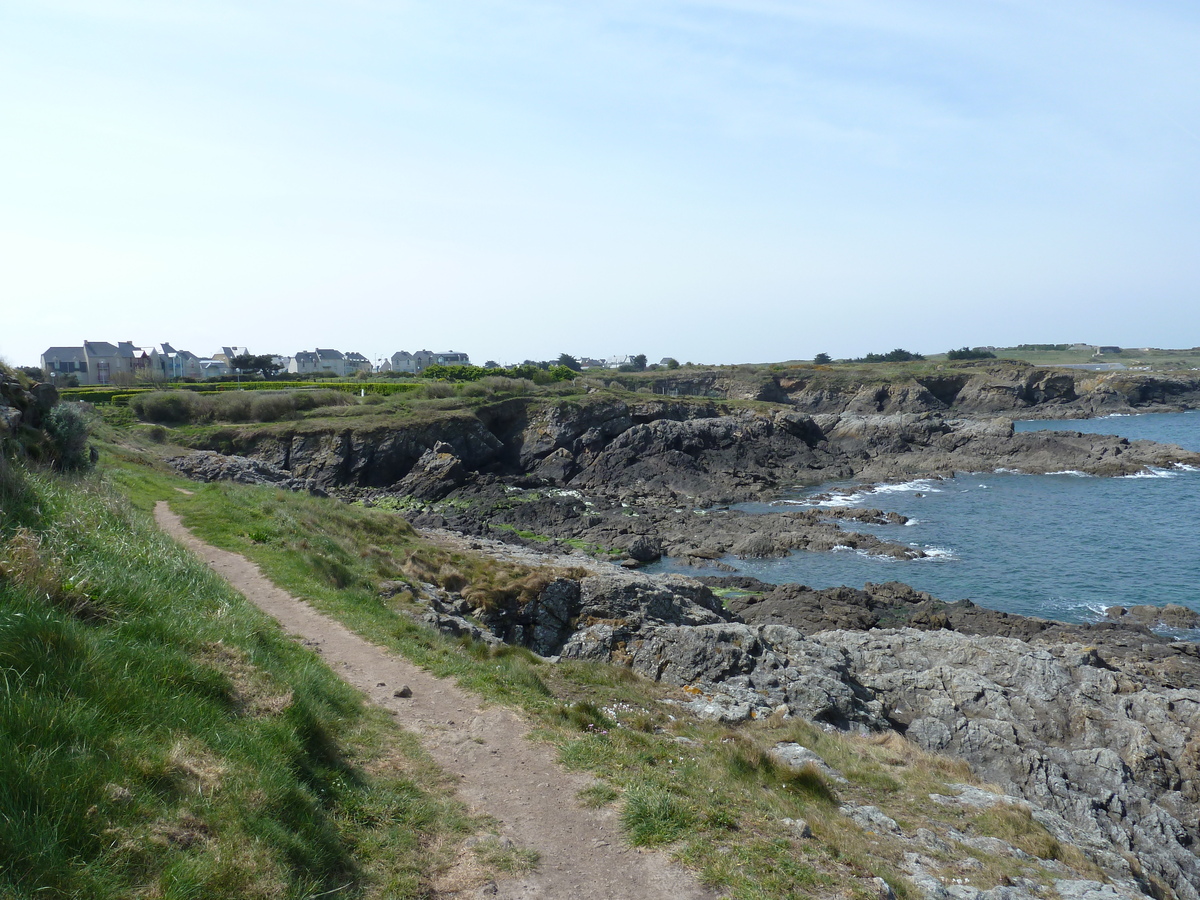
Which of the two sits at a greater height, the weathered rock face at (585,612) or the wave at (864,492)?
the weathered rock face at (585,612)

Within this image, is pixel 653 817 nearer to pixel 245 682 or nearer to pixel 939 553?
pixel 245 682

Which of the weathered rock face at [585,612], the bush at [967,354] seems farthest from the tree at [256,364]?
the bush at [967,354]

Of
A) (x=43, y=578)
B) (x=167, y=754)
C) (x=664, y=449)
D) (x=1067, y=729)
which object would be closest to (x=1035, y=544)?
(x=1067, y=729)

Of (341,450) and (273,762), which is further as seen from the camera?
(341,450)

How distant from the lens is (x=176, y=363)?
379 ft

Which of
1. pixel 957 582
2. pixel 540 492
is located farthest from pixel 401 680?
pixel 540 492

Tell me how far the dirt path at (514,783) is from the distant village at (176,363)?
53.7 m

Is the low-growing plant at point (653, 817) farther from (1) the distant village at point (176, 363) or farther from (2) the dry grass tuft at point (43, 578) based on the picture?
(1) the distant village at point (176, 363)

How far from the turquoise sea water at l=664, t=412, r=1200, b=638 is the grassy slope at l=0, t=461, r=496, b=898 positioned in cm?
2959

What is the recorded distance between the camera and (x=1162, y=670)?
21.5 meters

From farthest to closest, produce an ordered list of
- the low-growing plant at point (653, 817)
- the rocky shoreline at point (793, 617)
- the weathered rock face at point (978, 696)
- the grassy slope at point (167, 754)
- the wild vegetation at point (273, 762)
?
1. the rocky shoreline at point (793, 617)
2. the weathered rock face at point (978, 696)
3. the low-growing plant at point (653, 817)
4. the wild vegetation at point (273, 762)
5. the grassy slope at point (167, 754)

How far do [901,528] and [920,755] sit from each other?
33430 mm

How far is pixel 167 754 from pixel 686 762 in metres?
5.85

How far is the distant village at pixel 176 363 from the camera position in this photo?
84.8 m
